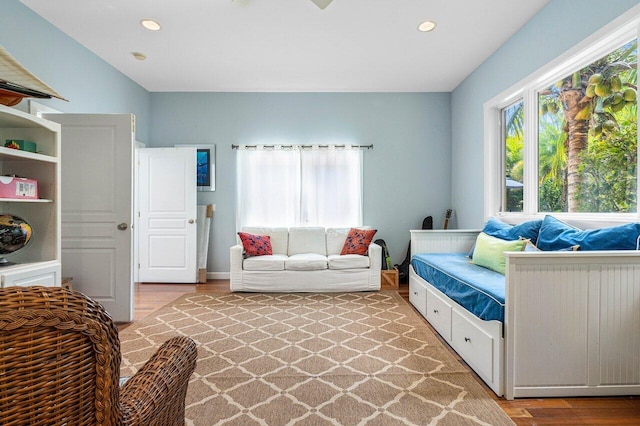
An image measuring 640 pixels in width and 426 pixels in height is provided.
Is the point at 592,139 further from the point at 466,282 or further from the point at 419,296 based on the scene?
the point at 419,296

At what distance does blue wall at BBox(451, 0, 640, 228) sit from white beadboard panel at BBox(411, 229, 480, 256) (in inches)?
19.6

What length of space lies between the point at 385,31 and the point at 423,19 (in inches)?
14.1

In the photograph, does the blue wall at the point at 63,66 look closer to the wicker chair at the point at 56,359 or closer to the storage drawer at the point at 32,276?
the storage drawer at the point at 32,276

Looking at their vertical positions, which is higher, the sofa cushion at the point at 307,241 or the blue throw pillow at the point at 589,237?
the blue throw pillow at the point at 589,237

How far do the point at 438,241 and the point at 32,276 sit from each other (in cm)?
353

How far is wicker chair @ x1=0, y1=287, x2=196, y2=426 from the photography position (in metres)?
0.49

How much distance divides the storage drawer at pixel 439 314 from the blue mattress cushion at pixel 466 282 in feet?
0.34

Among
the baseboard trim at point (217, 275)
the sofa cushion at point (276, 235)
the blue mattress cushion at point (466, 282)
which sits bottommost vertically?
the baseboard trim at point (217, 275)

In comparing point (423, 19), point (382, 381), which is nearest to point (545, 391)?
point (382, 381)

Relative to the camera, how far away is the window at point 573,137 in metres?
2.28

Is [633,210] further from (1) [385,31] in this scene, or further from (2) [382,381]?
(1) [385,31]

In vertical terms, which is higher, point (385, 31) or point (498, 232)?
point (385, 31)

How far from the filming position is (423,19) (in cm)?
303

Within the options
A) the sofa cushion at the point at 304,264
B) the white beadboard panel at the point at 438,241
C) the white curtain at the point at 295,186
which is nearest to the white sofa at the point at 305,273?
the sofa cushion at the point at 304,264
